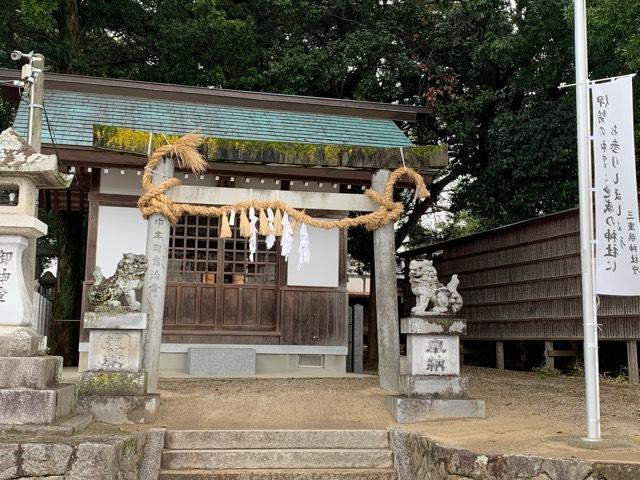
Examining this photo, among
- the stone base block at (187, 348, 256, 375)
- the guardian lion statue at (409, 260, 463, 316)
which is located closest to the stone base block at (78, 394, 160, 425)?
the guardian lion statue at (409, 260, 463, 316)

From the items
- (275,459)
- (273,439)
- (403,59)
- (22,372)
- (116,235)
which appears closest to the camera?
(22,372)

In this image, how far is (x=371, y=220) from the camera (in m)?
9.21

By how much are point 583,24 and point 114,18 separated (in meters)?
14.5

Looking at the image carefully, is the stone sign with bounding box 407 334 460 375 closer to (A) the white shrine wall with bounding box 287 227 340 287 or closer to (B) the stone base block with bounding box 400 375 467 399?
(B) the stone base block with bounding box 400 375 467 399

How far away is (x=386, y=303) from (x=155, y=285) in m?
3.25

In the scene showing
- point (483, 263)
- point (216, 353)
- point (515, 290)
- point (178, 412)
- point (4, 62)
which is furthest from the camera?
point (4, 62)

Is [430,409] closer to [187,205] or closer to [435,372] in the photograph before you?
[435,372]

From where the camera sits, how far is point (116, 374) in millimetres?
7723

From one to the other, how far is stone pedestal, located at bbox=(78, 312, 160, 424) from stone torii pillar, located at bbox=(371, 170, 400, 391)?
3.27 meters

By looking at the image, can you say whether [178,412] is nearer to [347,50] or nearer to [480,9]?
[347,50]

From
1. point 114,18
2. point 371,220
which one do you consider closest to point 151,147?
point 371,220

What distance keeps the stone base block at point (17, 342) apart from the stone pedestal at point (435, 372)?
4.34 metres

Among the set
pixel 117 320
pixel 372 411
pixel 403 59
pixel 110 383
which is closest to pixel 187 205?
pixel 117 320

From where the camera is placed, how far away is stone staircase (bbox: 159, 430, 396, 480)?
22.2 feet
